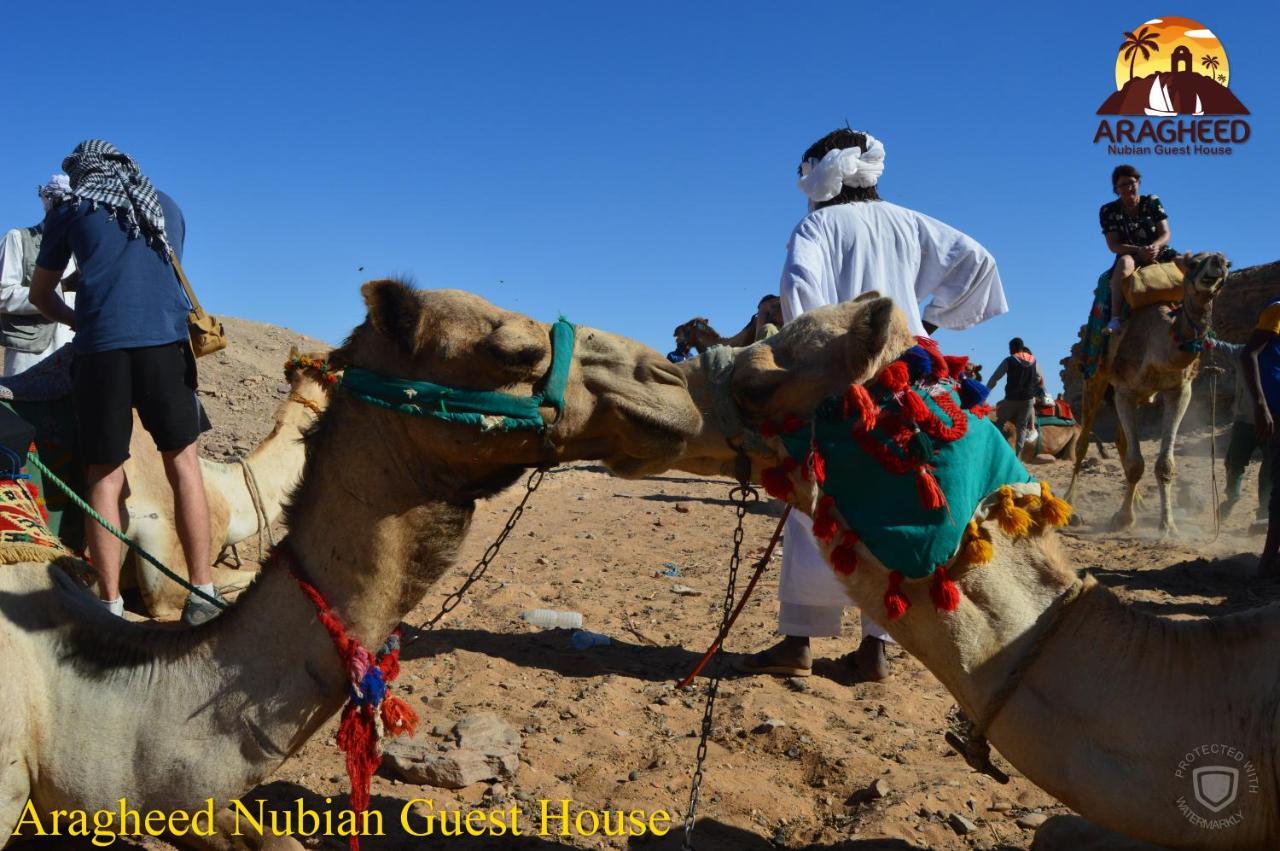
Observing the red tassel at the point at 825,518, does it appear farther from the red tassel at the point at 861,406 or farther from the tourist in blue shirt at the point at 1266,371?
the tourist in blue shirt at the point at 1266,371

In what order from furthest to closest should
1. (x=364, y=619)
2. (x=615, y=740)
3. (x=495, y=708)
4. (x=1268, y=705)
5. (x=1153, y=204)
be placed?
(x=1153, y=204) < (x=495, y=708) < (x=615, y=740) < (x=364, y=619) < (x=1268, y=705)

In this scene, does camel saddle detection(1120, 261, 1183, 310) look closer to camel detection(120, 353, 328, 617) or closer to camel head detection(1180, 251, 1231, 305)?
camel head detection(1180, 251, 1231, 305)

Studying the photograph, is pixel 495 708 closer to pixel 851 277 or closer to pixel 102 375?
pixel 102 375

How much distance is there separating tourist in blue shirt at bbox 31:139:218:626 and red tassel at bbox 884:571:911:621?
2552 mm

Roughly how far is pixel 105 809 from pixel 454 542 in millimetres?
1021

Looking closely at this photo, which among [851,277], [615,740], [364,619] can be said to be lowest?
[615,740]

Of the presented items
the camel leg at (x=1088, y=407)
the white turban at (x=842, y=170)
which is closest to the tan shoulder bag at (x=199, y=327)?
the white turban at (x=842, y=170)

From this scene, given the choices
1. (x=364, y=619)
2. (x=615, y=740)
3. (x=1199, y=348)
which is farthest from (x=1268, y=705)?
(x=1199, y=348)

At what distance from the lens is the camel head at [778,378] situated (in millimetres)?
2371

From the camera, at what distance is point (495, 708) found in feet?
14.7

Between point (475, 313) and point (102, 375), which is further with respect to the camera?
point (102, 375)

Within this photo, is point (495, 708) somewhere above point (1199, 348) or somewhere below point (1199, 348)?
below
